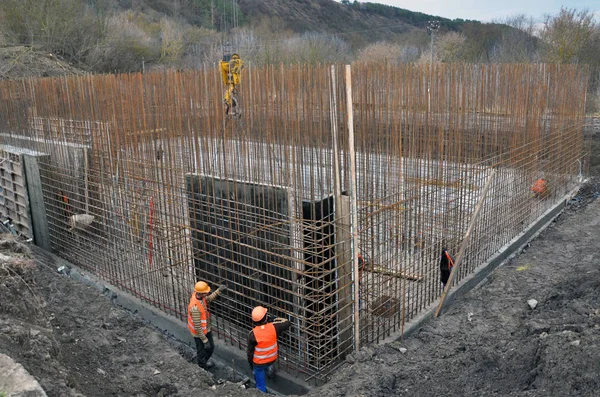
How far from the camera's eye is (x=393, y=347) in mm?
6195

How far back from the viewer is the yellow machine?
567 cm

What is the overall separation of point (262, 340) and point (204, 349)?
1.22 m

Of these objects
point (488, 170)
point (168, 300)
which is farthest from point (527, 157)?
point (168, 300)

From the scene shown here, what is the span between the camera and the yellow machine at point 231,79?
223 inches

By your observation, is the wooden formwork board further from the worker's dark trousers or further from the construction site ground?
the worker's dark trousers

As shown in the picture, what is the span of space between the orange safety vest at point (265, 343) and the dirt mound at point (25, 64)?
63.0 feet

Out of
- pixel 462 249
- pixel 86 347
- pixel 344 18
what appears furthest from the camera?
pixel 344 18

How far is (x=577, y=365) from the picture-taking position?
16.2 feet

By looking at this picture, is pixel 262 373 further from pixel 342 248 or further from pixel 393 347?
pixel 342 248

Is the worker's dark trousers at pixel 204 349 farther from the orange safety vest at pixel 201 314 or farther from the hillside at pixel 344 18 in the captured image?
the hillside at pixel 344 18

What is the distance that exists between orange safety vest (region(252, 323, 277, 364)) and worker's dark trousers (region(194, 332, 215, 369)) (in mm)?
932

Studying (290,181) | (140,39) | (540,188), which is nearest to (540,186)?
(540,188)

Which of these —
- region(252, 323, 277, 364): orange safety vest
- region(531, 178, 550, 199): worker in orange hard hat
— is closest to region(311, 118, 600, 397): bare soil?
region(252, 323, 277, 364): orange safety vest

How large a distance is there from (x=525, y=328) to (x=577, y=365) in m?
1.53
